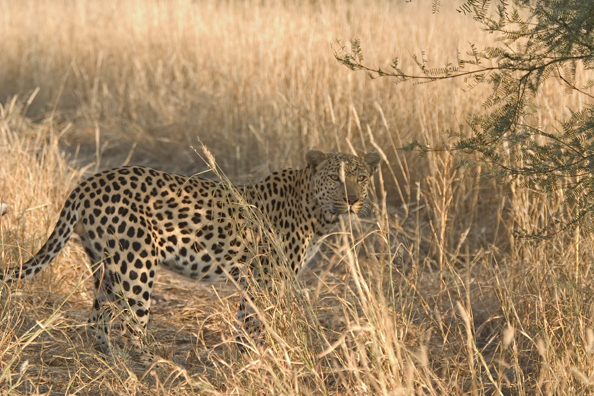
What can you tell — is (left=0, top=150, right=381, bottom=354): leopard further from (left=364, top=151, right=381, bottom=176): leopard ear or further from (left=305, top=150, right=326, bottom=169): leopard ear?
(left=364, top=151, right=381, bottom=176): leopard ear

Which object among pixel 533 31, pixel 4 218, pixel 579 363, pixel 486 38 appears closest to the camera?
pixel 579 363

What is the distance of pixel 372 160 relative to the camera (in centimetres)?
452

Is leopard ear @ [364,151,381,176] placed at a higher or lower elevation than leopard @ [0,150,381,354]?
higher

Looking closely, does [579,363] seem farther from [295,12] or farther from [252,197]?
[295,12]

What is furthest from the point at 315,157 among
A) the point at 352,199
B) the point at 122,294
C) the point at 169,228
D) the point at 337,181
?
the point at 122,294

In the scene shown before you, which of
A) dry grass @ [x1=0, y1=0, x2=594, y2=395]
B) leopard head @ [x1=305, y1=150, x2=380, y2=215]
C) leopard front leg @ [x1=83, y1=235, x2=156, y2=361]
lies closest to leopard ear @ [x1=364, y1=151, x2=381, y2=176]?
leopard head @ [x1=305, y1=150, x2=380, y2=215]

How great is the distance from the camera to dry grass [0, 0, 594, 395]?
3113 mm

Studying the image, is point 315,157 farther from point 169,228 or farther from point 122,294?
point 122,294

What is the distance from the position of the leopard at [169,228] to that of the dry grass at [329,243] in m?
0.19

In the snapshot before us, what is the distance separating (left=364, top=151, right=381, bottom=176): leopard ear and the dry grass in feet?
0.78

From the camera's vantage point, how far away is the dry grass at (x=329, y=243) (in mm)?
3113

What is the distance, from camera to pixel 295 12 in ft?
25.2

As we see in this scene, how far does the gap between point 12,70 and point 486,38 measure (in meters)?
6.68

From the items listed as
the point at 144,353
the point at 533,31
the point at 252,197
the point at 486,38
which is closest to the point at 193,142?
the point at 486,38
